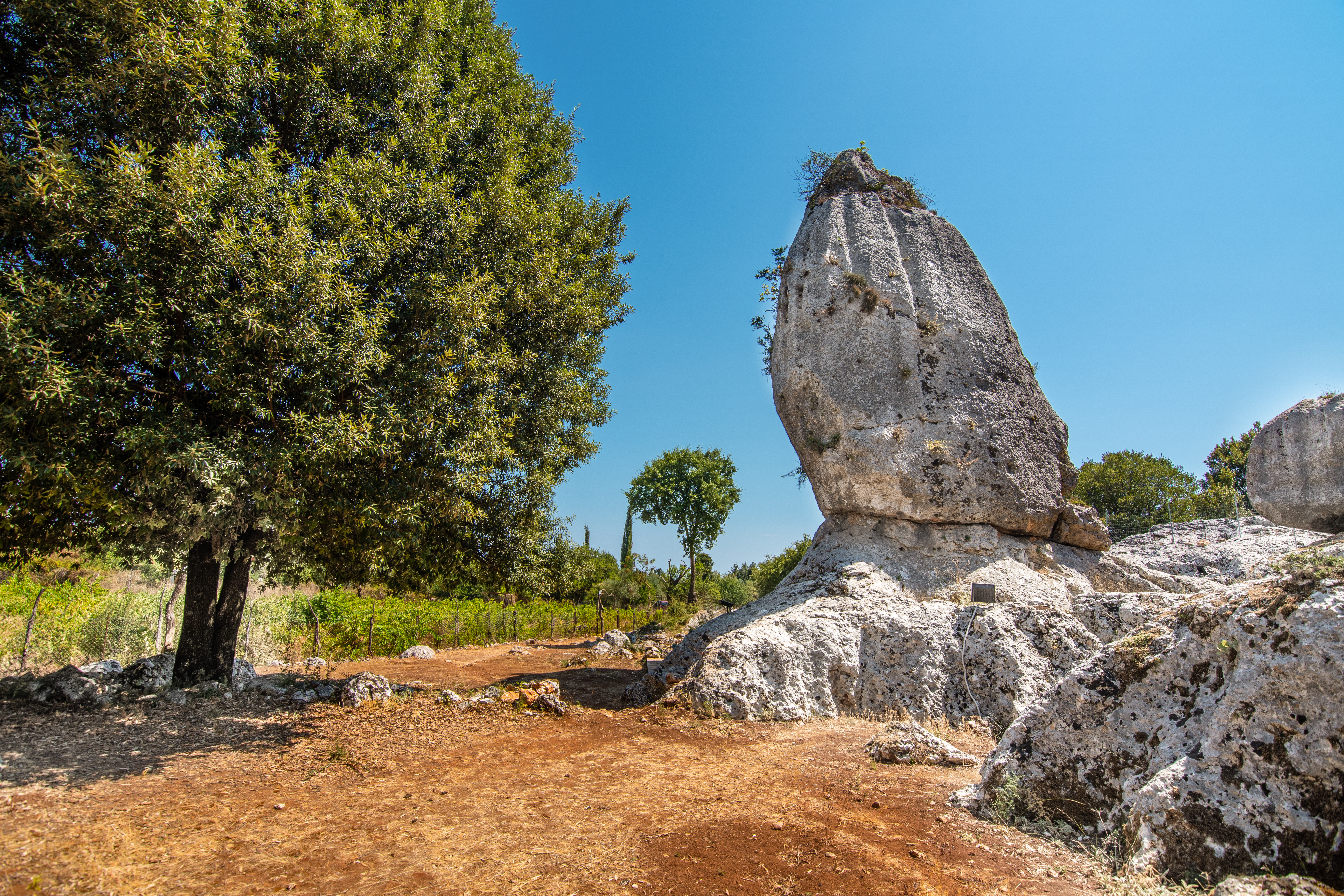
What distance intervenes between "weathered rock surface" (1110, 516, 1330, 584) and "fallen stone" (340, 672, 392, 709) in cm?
1377

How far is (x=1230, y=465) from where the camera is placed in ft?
134

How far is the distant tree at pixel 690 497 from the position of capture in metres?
41.1

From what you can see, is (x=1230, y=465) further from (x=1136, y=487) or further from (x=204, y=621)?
(x=204, y=621)

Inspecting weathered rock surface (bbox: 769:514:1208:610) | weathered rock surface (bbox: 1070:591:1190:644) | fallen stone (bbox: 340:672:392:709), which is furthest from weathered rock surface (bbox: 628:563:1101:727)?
fallen stone (bbox: 340:672:392:709)

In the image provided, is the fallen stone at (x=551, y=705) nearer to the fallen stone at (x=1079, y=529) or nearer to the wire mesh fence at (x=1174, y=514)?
the fallen stone at (x=1079, y=529)

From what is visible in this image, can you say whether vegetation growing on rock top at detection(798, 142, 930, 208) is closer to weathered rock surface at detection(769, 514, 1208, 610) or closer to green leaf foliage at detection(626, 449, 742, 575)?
weathered rock surface at detection(769, 514, 1208, 610)

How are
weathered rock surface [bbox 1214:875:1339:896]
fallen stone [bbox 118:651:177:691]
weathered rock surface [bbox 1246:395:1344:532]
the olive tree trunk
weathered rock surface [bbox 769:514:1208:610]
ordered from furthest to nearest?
weathered rock surface [bbox 1246:395:1344:532] < weathered rock surface [bbox 769:514:1208:610] < the olive tree trunk < fallen stone [bbox 118:651:177:691] < weathered rock surface [bbox 1214:875:1339:896]

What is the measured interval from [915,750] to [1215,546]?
33.5ft

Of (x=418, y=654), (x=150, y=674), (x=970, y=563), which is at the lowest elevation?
(x=418, y=654)

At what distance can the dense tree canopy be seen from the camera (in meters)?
6.66

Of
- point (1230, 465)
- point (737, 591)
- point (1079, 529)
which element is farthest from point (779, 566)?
point (1230, 465)

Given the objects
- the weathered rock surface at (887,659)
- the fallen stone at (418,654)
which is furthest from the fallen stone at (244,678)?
the weathered rock surface at (887,659)

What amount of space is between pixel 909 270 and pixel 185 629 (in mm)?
14332

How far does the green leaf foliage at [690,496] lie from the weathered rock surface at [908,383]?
28.6 m
